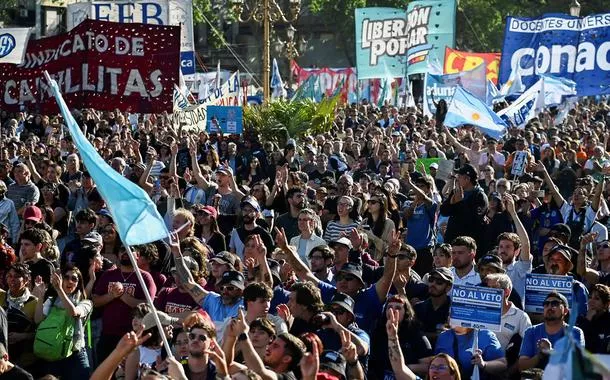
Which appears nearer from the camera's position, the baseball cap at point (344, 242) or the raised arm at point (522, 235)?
the baseball cap at point (344, 242)

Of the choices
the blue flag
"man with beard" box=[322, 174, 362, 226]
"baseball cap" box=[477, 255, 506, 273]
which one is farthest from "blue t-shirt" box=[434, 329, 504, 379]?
"man with beard" box=[322, 174, 362, 226]

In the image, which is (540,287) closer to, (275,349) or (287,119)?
(275,349)

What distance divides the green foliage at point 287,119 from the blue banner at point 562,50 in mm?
4703

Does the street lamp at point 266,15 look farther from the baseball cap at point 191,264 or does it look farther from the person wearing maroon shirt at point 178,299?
the person wearing maroon shirt at point 178,299

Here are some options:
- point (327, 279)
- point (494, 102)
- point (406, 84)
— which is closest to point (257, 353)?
point (327, 279)

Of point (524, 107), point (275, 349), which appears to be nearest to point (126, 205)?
point (275, 349)

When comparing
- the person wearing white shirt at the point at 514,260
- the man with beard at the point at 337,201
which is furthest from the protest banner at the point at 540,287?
the man with beard at the point at 337,201

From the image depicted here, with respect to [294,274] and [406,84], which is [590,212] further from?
[406,84]

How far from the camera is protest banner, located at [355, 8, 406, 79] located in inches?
1406

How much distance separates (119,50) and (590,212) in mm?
6583

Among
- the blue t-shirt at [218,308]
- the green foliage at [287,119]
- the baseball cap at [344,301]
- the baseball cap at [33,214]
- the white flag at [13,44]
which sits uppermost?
the white flag at [13,44]

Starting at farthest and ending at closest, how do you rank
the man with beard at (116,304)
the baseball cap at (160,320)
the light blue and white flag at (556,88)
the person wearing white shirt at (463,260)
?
the light blue and white flag at (556,88) → the person wearing white shirt at (463,260) → the man with beard at (116,304) → the baseball cap at (160,320)

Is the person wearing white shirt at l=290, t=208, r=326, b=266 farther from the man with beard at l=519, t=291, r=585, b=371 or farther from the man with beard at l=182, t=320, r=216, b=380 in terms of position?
the man with beard at l=182, t=320, r=216, b=380

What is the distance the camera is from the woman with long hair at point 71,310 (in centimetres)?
852
